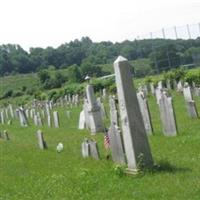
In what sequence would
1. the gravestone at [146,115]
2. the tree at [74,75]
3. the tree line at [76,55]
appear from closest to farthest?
the gravestone at [146,115] < the tree line at [76,55] < the tree at [74,75]

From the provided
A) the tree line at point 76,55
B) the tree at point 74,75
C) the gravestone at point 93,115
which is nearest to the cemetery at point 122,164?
the gravestone at point 93,115

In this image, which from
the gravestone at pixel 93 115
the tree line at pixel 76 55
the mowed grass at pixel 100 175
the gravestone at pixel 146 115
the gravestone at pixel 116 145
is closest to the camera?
the mowed grass at pixel 100 175

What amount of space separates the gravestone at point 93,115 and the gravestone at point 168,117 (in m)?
6.76

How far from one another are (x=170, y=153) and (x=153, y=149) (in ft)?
4.03

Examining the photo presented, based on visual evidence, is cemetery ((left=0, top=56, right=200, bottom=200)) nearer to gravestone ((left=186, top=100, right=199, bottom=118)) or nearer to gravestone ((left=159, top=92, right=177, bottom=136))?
gravestone ((left=159, top=92, right=177, bottom=136))

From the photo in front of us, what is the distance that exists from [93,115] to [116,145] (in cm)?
1144

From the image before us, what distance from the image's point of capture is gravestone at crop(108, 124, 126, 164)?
14.4 meters

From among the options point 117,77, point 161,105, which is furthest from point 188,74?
point 117,77

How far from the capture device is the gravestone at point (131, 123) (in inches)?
497

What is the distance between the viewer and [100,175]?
13039 mm

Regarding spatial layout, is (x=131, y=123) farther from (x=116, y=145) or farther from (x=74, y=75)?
(x=74, y=75)

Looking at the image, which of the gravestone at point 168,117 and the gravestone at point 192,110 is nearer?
the gravestone at point 168,117

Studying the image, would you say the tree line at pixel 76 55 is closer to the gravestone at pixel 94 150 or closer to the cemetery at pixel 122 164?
the cemetery at pixel 122 164

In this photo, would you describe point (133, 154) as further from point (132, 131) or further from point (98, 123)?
point (98, 123)
